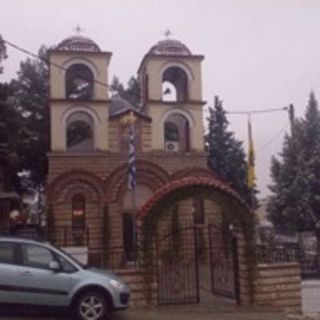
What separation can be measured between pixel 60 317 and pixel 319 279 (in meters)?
16.2

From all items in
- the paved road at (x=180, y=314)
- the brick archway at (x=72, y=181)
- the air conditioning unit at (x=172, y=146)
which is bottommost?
the paved road at (x=180, y=314)

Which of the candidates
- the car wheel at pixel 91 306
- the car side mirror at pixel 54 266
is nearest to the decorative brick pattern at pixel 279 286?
the car wheel at pixel 91 306

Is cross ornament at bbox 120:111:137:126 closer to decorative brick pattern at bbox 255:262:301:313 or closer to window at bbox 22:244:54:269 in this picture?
decorative brick pattern at bbox 255:262:301:313

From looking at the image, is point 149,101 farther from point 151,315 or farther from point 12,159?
point 151,315

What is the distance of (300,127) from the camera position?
123ft

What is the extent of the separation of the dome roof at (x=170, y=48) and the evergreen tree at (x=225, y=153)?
32.3 ft

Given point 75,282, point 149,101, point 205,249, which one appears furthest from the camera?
point 149,101

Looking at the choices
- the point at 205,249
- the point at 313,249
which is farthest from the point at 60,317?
the point at 313,249

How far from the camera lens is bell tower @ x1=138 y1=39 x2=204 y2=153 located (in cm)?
3391

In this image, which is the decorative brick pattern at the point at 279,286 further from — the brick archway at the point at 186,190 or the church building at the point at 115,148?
the church building at the point at 115,148

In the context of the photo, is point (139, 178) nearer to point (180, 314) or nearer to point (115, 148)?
point (115, 148)

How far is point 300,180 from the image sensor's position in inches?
1438

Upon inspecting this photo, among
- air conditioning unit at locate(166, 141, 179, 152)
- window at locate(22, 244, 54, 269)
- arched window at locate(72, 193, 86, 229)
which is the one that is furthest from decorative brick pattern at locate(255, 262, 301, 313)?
air conditioning unit at locate(166, 141, 179, 152)

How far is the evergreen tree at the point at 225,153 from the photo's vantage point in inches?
1698
